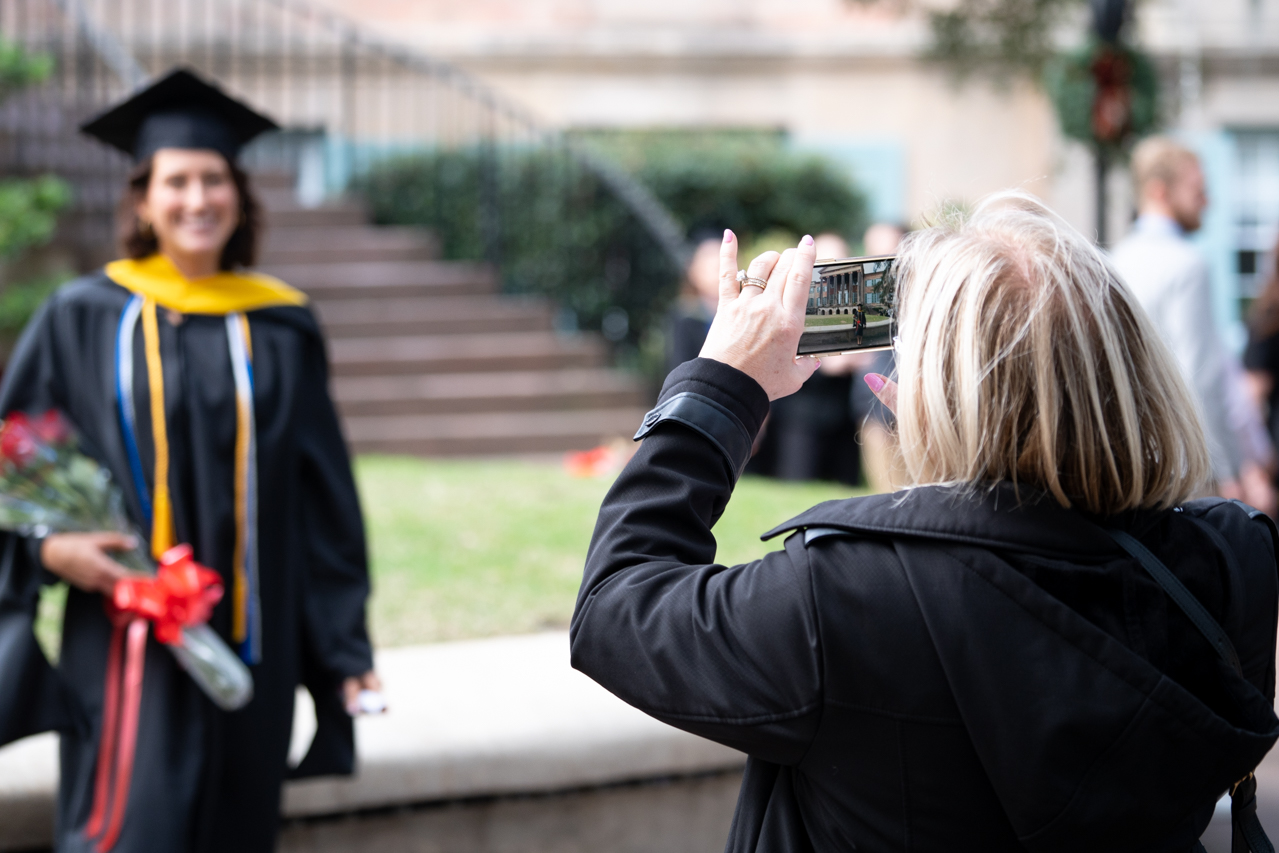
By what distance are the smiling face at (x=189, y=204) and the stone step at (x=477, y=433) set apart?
20.8 ft

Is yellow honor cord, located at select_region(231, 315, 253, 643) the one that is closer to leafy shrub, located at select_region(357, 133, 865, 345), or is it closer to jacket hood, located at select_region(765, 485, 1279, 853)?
jacket hood, located at select_region(765, 485, 1279, 853)

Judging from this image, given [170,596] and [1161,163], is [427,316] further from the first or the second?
[170,596]

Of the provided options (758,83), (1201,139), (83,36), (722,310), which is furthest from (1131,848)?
(1201,139)

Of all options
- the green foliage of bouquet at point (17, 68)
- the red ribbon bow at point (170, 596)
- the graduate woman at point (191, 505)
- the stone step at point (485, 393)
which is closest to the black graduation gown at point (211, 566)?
the graduate woman at point (191, 505)

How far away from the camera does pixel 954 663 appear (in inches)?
53.4

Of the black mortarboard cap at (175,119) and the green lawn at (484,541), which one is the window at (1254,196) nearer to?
the green lawn at (484,541)

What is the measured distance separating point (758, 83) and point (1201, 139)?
5.94m

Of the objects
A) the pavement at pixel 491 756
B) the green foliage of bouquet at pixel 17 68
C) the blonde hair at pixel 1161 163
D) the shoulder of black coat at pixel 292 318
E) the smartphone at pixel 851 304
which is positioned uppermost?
the green foliage of bouquet at pixel 17 68

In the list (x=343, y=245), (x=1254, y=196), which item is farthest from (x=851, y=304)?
(x=1254, y=196)

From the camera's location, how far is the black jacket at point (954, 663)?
1354mm

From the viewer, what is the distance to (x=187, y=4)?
48.3ft

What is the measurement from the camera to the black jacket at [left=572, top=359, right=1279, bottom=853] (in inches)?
53.3

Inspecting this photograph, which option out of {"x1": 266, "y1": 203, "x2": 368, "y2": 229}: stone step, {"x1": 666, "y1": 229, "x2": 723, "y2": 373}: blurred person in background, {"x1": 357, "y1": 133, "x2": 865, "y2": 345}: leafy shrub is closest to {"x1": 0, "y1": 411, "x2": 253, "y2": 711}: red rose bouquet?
{"x1": 666, "y1": 229, "x2": 723, "y2": 373}: blurred person in background

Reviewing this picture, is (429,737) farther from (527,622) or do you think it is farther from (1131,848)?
(1131,848)
